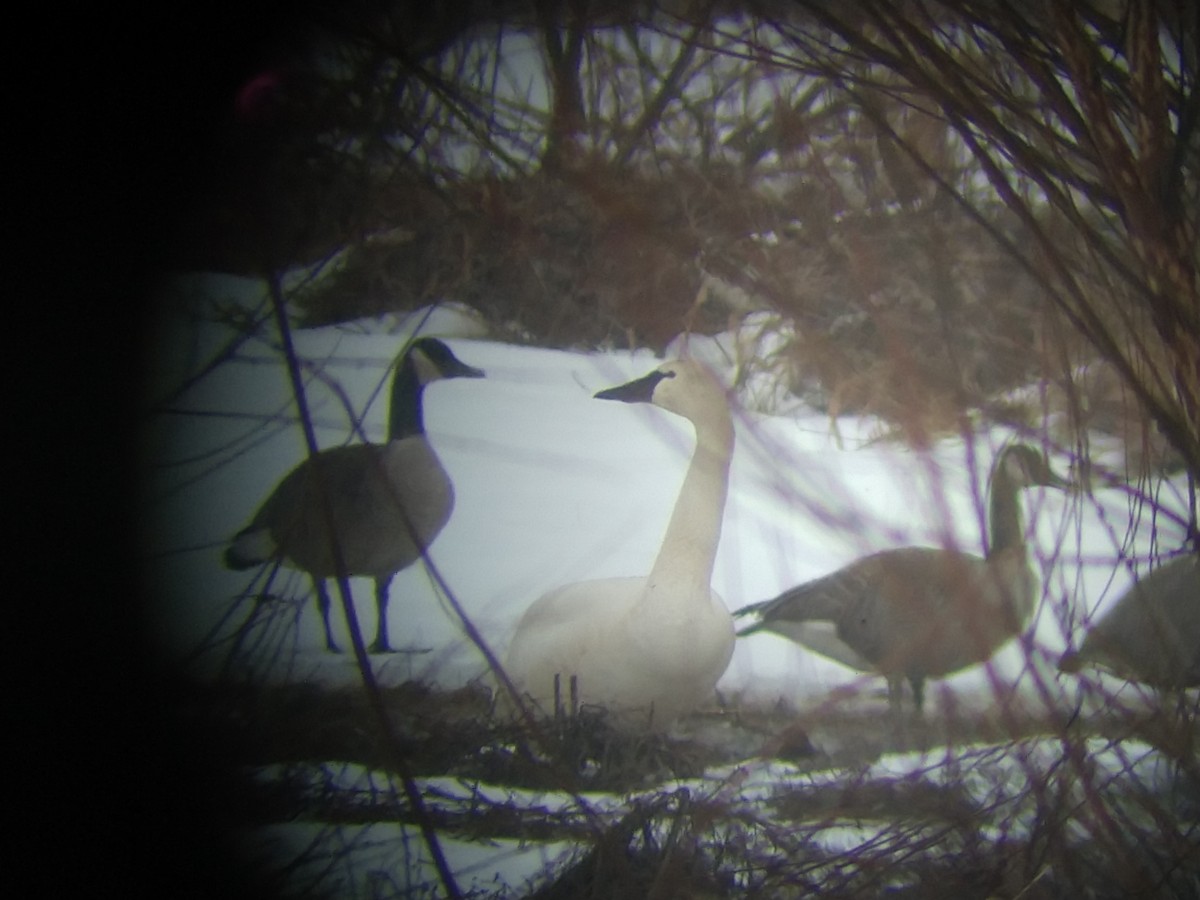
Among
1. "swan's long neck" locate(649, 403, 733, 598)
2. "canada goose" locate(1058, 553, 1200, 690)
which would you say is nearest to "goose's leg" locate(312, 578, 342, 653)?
"swan's long neck" locate(649, 403, 733, 598)

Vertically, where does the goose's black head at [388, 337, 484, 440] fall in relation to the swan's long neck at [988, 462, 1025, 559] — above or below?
above

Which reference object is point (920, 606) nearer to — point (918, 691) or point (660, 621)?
point (918, 691)

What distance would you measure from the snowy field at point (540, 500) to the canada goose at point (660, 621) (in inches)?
0.5

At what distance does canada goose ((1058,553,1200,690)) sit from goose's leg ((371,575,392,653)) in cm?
54

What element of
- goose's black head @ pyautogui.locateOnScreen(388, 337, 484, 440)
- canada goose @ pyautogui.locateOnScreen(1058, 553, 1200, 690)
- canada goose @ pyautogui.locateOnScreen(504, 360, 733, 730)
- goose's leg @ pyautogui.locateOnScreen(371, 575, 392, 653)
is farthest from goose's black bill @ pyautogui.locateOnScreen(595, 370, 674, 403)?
canada goose @ pyautogui.locateOnScreen(1058, 553, 1200, 690)

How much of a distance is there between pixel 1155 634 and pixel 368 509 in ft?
2.08

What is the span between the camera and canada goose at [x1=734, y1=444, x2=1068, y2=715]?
70 cm

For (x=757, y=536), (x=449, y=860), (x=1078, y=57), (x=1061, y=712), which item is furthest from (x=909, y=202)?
(x=449, y=860)

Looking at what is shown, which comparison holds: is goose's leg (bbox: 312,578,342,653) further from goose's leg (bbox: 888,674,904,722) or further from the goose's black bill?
goose's leg (bbox: 888,674,904,722)

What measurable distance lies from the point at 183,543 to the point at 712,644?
1.46ft

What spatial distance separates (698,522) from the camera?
73 centimetres

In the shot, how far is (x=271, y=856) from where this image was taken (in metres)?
0.65

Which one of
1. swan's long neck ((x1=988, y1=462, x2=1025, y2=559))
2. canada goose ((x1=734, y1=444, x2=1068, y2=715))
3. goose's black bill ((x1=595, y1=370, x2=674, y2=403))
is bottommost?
canada goose ((x1=734, y1=444, x2=1068, y2=715))

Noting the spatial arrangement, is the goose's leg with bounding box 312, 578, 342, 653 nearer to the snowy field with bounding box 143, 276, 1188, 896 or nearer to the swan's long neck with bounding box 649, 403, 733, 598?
the snowy field with bounding box 143, 276, 1188, 896
